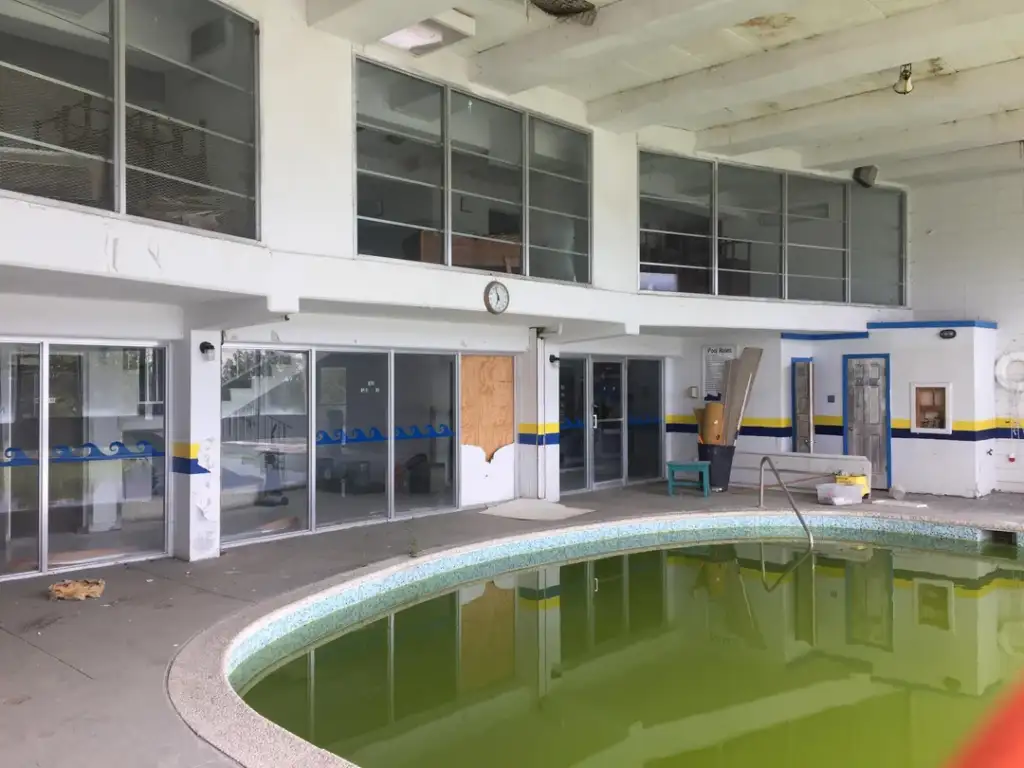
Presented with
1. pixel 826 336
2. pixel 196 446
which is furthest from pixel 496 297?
pixel 826 336

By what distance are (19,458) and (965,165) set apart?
11.2 meters

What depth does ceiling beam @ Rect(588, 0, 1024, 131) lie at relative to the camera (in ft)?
22.6

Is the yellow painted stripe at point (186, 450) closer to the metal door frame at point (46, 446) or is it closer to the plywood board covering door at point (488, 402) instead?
the metal door frame at point (46, 446)

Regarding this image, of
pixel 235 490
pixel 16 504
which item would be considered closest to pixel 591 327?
pixel 235 490

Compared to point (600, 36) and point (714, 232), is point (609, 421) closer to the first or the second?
point (714, 232)

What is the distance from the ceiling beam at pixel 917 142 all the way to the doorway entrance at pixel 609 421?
146 inches

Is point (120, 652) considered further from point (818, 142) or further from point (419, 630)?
point (818, 142)

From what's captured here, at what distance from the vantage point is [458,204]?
8.12 meters

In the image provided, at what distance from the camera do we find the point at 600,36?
7.04 m

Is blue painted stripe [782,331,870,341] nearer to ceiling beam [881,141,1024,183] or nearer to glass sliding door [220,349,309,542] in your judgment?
ceiling beam [881,141,1024,183]

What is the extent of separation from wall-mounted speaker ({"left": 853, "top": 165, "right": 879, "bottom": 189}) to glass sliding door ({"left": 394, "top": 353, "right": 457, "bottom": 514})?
21.2ft

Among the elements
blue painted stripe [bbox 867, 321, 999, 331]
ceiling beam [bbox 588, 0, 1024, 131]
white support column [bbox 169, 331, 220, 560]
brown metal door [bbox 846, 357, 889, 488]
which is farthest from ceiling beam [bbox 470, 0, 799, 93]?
brown metal door [bbox 846, 357, 889, 488]

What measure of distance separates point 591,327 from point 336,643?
5141mm

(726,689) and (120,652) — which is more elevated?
(120,652)
